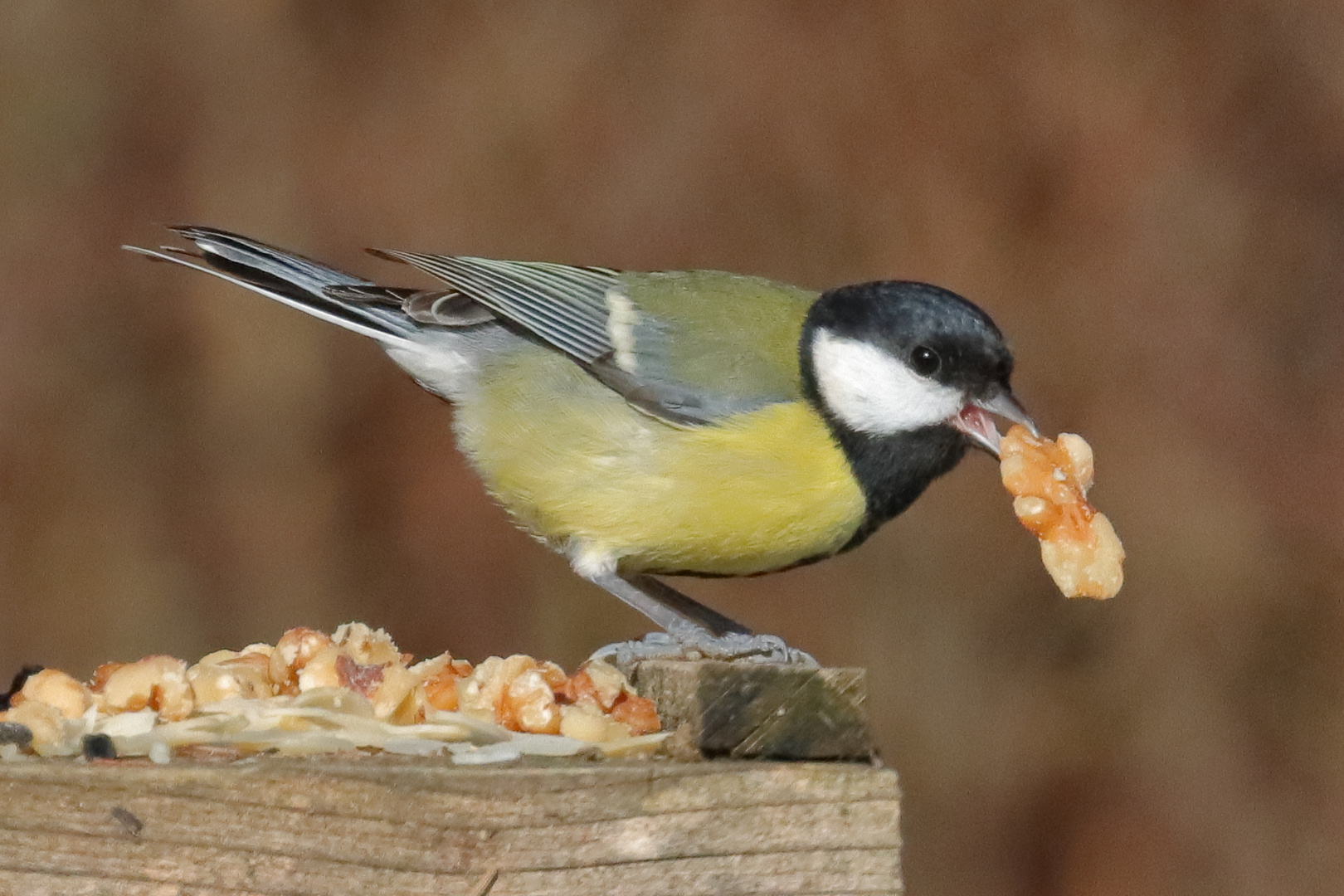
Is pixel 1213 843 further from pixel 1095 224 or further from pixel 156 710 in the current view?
pixel 156 710

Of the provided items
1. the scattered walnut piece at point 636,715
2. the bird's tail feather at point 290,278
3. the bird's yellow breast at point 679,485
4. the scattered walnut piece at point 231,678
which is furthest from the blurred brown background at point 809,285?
the scattered walnut piece at point 636,715

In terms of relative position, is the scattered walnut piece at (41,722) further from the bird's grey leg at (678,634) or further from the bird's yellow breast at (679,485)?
the bird's yellow breast at (679,485)

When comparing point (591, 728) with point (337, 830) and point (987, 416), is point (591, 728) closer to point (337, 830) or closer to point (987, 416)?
point (337, 830)

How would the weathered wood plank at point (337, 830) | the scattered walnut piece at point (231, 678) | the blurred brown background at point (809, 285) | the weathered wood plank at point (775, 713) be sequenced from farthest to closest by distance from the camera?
the blurred brown background at point (809, 285) < the scattered walnut piece at point (231, 678) < the weathered wood plank at point (775, 713) < the weathered wood plank at point (337, 830)

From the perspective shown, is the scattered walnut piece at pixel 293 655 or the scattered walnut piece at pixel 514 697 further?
the scattered walnut piece at pixel 293 655

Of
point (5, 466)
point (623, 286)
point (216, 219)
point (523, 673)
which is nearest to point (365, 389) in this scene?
point (216, 219)

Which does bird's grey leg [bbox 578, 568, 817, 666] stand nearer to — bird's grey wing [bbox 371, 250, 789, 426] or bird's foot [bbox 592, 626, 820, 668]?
bird's foot [bbox 592, 626, 820, 668]

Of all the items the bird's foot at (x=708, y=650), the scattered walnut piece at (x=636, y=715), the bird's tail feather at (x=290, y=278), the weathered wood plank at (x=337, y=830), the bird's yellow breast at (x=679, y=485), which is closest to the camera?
the weathered wood plank at (x=337, y=830)
